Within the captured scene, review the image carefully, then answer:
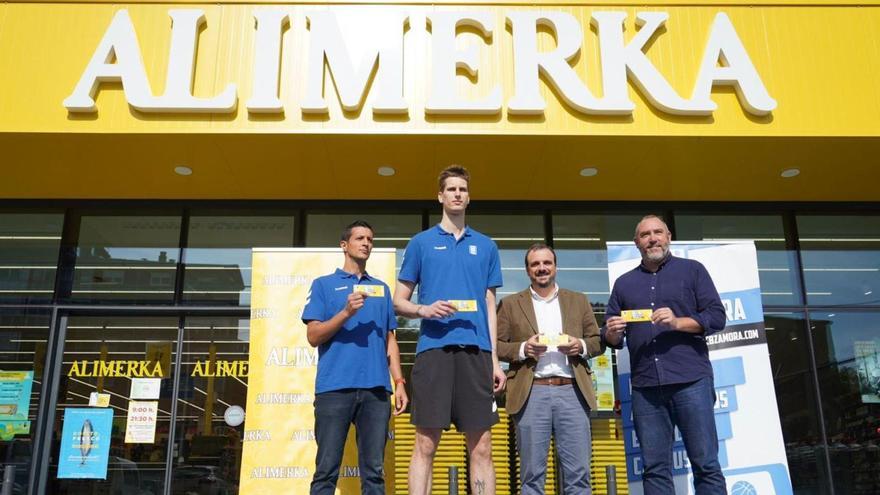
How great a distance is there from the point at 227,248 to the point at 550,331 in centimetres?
374

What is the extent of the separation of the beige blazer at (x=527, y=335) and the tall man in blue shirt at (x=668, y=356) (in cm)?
16

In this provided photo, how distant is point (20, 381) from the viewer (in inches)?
245

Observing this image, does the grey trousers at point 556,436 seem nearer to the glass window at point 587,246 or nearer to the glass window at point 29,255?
the glass window at point 587,246

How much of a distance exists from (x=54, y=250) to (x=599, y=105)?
17.1 feet

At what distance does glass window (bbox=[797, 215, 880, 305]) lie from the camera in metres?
6.60

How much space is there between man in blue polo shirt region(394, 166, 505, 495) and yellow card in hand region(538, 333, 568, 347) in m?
0.33

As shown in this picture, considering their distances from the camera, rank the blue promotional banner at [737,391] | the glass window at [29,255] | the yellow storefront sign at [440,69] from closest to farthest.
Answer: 1. the blue promotional banner at [737,391]
2. the yellow storefront sign at [440,69]
3. the glass window at [29,255]

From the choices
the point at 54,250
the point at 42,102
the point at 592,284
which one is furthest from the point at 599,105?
the point at 54,250

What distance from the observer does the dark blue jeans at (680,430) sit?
142 inches

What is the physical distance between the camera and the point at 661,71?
5449 mm

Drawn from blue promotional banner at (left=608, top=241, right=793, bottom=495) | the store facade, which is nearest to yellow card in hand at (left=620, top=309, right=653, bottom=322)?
blue promotional banner at (left=608, top=241, right=793, bottom=495)

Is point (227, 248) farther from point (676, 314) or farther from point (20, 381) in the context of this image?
point (676, 314)

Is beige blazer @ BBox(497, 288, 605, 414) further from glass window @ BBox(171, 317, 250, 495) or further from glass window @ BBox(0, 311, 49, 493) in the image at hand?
glass window @ BBox(0, 311, 49, 493)

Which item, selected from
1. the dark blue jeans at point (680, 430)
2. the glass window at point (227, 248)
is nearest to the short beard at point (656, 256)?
the dark blue jeans at point (680, 430)
